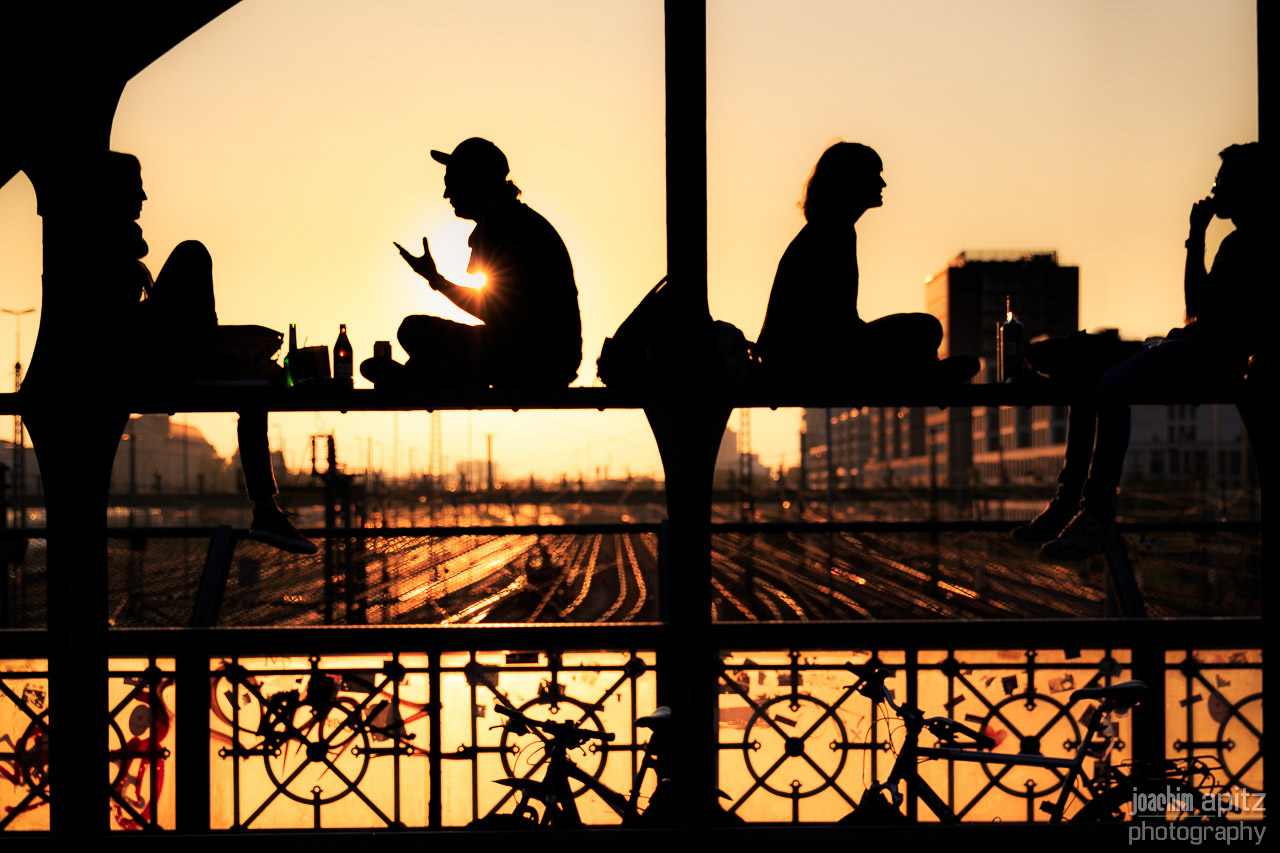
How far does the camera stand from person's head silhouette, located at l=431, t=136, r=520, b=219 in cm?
416

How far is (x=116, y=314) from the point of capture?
146 inches

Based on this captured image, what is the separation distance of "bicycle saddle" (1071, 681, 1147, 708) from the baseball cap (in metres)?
3.00

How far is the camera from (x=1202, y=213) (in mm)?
4098

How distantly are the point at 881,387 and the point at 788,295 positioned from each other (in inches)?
20.1

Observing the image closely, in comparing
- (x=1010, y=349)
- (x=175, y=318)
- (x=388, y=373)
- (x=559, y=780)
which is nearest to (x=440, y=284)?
(x=388, y=373)

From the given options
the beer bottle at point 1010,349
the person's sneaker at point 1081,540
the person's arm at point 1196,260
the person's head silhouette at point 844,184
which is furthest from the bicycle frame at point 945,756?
the person's head silhouette at point 844,184

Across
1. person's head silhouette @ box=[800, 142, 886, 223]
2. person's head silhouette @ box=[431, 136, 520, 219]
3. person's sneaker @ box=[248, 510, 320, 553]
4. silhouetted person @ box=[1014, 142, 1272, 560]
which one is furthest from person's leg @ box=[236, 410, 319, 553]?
silhouetted person @ box=[1014, 142, 1272, 560]

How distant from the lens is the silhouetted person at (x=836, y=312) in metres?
A: 3.89

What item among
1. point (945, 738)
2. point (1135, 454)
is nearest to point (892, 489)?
point (1135, 454)

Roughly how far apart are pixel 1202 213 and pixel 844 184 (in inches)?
49.6

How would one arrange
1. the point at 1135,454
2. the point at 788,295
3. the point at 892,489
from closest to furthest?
the point at 788,295
the point at 892,489
the point at 1135,454

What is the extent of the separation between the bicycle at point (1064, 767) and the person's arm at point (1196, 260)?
147cm

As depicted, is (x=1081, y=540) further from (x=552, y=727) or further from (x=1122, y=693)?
(x=552, y=727)

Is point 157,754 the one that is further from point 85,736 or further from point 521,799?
point 521,799
